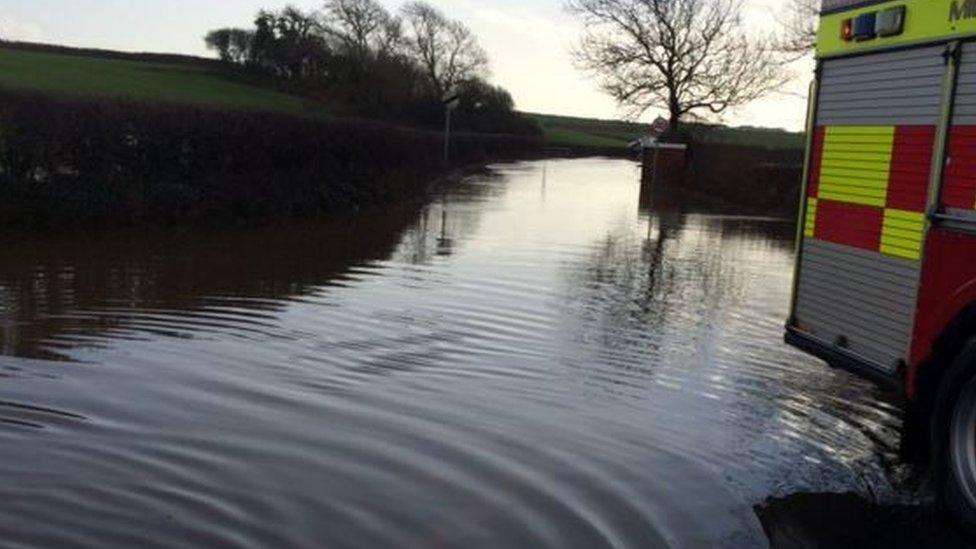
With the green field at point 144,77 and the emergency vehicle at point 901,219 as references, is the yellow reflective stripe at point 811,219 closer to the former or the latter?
the emergency vehicle at point 901,219

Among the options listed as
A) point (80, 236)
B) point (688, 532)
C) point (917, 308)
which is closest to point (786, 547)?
point (688, 532)

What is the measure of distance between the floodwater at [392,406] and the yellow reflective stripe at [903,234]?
4.20 ft

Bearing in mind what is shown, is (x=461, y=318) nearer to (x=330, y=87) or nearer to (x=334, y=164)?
(x=334, y=164)

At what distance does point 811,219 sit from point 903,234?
3.56 ft

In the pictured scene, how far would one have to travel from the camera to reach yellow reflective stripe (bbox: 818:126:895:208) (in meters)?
5.73

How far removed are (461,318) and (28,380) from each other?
167 inches

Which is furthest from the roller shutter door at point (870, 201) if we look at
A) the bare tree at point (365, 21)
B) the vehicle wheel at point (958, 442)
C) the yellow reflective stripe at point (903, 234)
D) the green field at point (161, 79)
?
the bare tree at point (365, 21)

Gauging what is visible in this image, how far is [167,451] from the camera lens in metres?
5.46

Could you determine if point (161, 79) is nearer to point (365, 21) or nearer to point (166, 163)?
point (365, 21)

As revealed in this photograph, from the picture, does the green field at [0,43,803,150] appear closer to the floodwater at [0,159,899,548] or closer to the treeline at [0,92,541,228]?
the treeline at [0,92,541,228]

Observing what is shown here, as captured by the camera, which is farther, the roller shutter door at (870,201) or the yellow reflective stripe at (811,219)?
the yellow reflective stripe at (811,219)

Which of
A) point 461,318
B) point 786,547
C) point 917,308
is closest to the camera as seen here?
point 786,547

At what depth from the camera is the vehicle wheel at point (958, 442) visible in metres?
4.81

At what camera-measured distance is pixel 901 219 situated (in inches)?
218
